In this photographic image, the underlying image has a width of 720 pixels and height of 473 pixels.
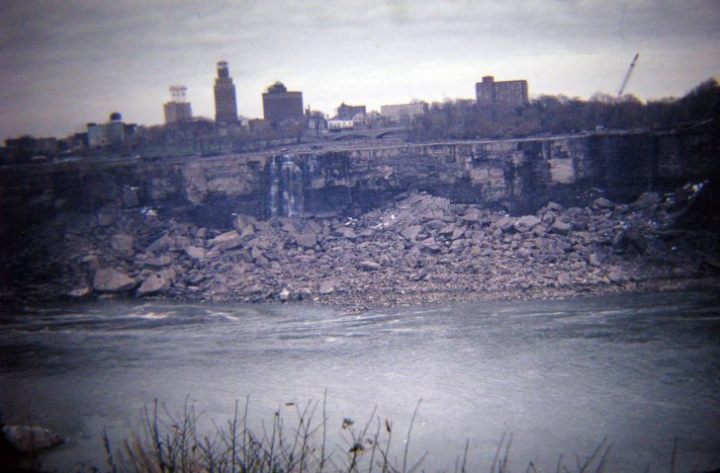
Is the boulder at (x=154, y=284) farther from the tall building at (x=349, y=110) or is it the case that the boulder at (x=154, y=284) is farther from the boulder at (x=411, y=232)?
the tall building at (x=349, y=110)

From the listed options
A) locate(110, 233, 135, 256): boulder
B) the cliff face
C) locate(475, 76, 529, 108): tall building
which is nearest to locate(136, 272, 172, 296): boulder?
locate(110, 233, 135, 256): boulder

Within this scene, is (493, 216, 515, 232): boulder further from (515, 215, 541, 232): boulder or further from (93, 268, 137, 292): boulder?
(93, 268, 137, 292): boulder

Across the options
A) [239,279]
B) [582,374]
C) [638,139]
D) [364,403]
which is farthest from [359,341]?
[638,139]

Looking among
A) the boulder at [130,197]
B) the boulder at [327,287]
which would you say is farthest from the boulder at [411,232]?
the boulder at [130,197]

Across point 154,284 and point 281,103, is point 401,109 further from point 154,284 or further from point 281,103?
point 154,284

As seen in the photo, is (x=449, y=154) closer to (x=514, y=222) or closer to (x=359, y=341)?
Result: (x=514, y=222)

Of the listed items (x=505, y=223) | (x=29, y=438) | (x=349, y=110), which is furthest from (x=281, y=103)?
(x=29, y=438)
